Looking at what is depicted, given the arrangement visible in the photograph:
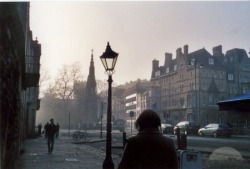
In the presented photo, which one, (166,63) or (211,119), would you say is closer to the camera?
(211,119)

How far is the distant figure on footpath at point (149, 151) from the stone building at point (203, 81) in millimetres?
56449

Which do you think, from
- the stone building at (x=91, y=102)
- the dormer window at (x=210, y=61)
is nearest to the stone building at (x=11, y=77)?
the dormer window at (x=210, y=61)

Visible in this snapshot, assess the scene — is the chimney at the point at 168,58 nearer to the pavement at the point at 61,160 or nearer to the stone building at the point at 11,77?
the pavement at the point at 61,160

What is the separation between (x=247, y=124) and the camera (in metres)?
41.8

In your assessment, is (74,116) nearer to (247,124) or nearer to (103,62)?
(247,124)

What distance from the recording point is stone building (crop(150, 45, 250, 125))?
62594 mm

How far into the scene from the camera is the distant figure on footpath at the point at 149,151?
3246mm

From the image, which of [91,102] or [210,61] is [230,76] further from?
[91,102]

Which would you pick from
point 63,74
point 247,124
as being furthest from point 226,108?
point 63,74

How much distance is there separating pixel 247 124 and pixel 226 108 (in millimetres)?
36159

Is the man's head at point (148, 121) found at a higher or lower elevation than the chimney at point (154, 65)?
lower

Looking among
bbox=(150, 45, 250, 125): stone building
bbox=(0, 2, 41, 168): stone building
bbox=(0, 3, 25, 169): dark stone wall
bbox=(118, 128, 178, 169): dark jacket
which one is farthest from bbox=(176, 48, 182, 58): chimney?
bbox=(118, 128, 178, 169): dark jacket

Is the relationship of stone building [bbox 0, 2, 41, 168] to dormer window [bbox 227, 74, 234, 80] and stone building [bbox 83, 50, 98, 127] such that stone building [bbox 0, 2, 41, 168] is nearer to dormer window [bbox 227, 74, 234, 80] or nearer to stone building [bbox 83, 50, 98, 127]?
stone building [bbox 83, 50, 98, 127]

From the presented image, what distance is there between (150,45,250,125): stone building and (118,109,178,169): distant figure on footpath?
56449 mm
